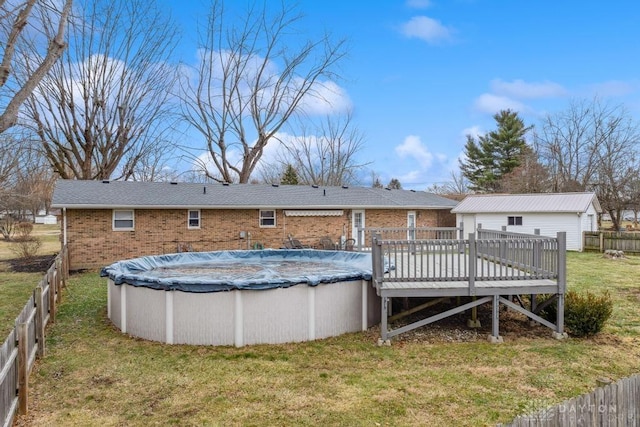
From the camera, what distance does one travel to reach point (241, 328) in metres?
6.49

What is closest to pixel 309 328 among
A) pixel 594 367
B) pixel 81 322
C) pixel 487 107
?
pixel 594 367

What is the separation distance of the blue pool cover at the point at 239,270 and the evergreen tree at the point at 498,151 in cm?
3148

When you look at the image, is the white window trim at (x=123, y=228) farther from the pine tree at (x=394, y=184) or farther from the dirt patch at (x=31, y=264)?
the pine tree at (x=394, y=184)

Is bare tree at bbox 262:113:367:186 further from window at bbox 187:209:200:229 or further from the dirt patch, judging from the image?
the dirt patch

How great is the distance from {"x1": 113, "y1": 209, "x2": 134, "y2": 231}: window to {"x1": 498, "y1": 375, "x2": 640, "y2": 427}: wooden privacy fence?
15.0 m

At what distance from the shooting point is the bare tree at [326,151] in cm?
3391

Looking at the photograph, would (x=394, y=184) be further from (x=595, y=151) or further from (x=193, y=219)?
(x=193, y=219)

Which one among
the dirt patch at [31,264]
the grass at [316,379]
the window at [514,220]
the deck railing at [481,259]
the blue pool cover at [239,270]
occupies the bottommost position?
the grass at [316,379]

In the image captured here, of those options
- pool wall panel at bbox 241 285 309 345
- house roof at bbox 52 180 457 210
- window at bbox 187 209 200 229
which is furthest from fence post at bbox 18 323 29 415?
window at bbox 187 209 200 229

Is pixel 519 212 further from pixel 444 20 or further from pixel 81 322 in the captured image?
pixel 81 322

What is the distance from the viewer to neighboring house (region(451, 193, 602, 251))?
788 inches

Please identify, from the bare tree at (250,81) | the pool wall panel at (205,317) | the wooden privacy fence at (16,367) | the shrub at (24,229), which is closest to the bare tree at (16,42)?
the wooden privacy fence at (16,367)

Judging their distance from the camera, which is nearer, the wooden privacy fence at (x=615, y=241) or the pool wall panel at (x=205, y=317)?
the pool wall panel at (x=205, y=317)

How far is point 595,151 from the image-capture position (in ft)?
92.8
